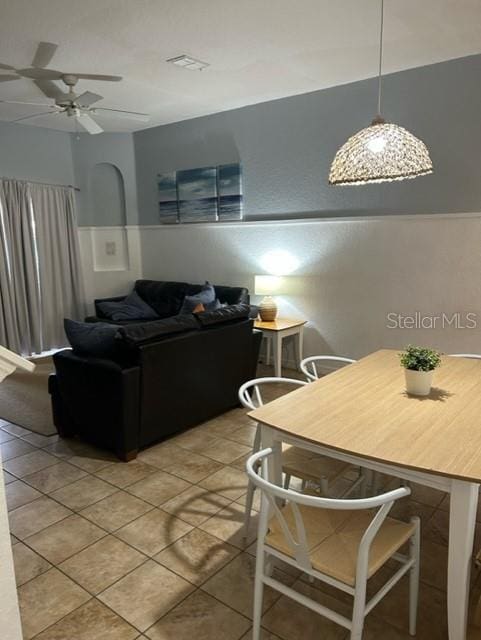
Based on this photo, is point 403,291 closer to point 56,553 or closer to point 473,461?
point 473,461

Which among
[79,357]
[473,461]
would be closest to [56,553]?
[79,357]

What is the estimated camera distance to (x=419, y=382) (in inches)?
78.9

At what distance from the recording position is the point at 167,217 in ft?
19.9

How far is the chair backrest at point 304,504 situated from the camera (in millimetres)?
1303

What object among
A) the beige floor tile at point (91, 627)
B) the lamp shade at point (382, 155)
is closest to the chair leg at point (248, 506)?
the beige floor tile at point (91, 627)

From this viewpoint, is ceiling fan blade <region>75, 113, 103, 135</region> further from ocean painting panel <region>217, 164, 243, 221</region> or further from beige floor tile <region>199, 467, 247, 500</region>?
beige floor tile <region>199, 467, 247, 500</region>

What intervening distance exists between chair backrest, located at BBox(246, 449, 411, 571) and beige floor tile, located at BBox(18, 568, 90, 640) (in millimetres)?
947

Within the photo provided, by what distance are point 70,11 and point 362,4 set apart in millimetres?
1836

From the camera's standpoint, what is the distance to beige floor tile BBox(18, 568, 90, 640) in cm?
179

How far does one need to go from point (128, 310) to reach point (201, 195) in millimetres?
1746

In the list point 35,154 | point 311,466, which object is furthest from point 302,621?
point 35,154

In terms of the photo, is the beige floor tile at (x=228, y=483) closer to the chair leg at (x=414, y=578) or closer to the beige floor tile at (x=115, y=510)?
the beige floor tile at (x=115, y=510)

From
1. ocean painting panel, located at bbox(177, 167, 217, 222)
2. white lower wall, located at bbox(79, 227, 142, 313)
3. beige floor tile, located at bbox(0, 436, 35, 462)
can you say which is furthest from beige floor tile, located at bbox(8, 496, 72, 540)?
white lower wall, located at bbox(79, 227, 142, 313)

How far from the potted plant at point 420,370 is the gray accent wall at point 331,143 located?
2356 mm
